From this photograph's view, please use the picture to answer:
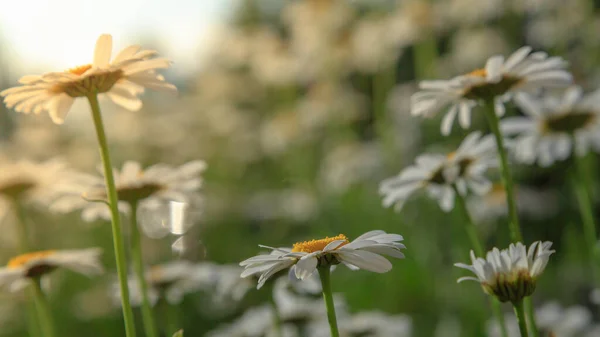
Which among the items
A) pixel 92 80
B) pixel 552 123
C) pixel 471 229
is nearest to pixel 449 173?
pixel 471 229

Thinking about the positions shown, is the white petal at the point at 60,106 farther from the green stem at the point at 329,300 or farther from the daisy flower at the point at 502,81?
the daisy flower at the point at 502,81

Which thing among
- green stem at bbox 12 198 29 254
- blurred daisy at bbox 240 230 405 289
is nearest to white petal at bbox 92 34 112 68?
blurred daisy at bbox 240 230 405 289

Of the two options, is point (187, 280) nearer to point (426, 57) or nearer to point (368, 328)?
point (368, 328)

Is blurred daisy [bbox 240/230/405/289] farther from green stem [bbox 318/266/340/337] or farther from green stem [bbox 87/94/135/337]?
green stem [bbox 87/94/135/337]

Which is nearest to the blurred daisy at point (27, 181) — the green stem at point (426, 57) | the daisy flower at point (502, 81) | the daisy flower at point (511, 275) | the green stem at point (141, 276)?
the green stem at point (141, 276)

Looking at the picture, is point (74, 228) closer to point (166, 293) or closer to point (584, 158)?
point (166, 293)
